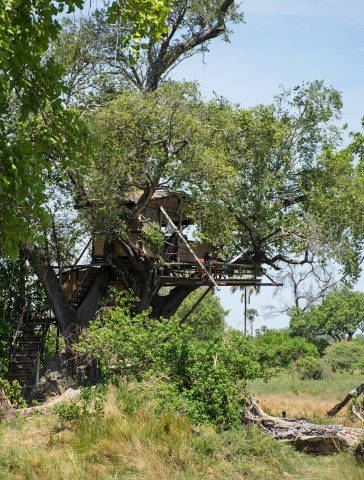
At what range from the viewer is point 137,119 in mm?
23953

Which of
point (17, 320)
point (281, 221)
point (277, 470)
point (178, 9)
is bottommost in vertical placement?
point (277, 470)

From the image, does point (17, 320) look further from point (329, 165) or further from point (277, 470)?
point (277, 470)

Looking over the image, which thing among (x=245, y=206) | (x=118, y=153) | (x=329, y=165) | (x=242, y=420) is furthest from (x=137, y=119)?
(x=242, y=420)

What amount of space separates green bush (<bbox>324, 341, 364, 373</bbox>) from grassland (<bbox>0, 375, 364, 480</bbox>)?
30.4m

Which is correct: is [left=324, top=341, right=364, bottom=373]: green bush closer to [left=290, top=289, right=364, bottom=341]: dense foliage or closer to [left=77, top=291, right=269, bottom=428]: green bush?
[left=290, top=289, right=364, bottom=341]: dense foliage

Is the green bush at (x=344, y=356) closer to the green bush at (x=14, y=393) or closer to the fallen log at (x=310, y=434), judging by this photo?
the green bush at (x=14, y=393)

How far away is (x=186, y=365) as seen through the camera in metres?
16.5

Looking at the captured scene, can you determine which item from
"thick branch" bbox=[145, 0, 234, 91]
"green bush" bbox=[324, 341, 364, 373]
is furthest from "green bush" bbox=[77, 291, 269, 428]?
"green bush" bbox=[324, 341, 364, 373]

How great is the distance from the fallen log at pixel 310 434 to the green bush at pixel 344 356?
93.5 feet

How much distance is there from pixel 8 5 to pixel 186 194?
15183 millimetres

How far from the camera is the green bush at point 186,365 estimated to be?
623 inches

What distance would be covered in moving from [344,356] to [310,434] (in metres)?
31.9

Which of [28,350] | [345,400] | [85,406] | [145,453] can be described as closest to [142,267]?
[28,350]

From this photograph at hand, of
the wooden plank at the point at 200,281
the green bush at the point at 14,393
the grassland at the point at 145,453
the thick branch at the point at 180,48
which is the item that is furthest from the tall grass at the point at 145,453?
the thick branch at the point at 180,48
